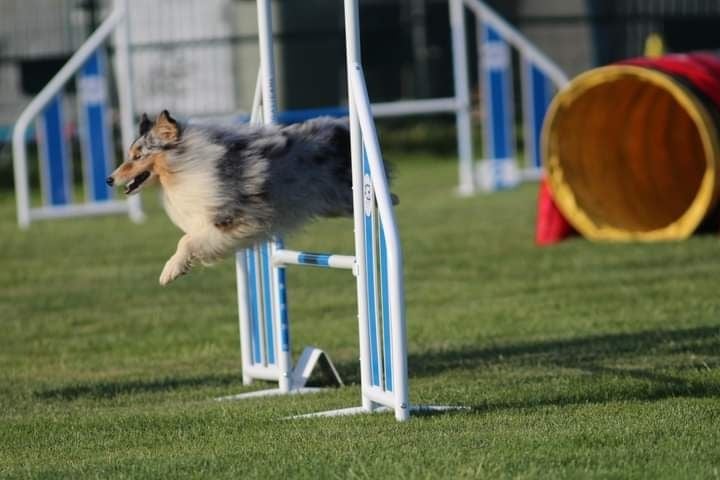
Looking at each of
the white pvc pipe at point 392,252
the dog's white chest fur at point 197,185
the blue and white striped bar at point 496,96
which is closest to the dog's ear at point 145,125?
the dog's white chest fur at point 197,185

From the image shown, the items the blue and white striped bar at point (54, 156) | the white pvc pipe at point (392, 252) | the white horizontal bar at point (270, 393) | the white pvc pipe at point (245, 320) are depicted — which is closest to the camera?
the white pvc pipe at point (392, 252)

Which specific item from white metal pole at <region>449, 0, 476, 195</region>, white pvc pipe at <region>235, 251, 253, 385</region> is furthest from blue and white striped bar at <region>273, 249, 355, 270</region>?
white metal pole at <region>449, 0, 476, 195</region>

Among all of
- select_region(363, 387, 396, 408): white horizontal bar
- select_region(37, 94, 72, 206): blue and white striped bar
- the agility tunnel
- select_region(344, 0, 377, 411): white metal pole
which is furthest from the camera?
select_region(37, 94, 72, 206): blue and white striped bar

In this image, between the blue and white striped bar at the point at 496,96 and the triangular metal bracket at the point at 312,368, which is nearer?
the triangular metal bracket at the point at 312,368

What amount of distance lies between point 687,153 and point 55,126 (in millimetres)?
6833

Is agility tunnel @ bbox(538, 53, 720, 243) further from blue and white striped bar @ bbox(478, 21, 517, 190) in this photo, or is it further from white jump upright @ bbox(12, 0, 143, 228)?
white jump upright @ bbox(12, 0, 143, 228)

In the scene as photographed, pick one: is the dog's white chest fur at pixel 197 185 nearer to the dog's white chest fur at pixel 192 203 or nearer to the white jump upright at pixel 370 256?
the dog's white chest fur at pixel 192 203

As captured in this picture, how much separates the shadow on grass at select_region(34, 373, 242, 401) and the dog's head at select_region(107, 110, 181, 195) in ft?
4.07

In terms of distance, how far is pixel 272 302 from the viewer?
22.1ft

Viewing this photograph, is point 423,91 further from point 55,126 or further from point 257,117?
point 257,117

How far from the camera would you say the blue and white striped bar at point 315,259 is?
230 inches

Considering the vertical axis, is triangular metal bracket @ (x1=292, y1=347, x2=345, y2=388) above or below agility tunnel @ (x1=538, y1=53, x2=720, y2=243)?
below

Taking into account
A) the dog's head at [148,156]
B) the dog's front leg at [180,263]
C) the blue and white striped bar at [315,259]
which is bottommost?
the blue and white striped bar at [315,259]

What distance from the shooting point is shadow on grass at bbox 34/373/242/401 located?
6.77 metres
